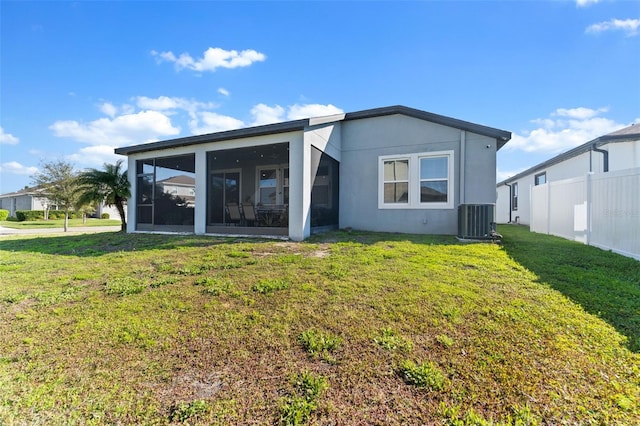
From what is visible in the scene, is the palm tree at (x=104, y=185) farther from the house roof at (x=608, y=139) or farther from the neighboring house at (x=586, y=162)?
the house roof at (x=608, y=139)

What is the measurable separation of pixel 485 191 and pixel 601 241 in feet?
9.68

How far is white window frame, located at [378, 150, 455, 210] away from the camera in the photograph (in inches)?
357

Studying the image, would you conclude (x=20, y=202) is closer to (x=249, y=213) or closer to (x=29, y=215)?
(x=29, y=215)

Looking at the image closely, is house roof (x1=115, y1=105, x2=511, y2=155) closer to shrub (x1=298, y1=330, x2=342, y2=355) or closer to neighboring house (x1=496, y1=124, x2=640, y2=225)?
neighboring house (x1=496, y1=124, x2=640, y2=225)

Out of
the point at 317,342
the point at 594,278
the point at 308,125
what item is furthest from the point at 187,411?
the point at 308,125

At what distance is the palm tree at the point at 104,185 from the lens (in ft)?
37.4

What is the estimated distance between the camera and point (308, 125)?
8047mm

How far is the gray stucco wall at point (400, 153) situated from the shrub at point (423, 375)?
765 cm

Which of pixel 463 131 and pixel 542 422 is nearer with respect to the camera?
pixel 542 422

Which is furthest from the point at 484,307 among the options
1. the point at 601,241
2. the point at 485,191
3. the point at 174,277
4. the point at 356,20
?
the point at 356,20

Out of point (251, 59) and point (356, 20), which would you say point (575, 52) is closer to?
point (356, 20)

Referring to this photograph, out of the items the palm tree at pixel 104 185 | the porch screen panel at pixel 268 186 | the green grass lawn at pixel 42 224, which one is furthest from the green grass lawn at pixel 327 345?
the green grass lawn at pixel 42 224

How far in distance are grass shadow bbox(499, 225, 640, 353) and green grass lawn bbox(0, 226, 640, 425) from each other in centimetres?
3

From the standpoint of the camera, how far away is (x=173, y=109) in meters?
13.3
